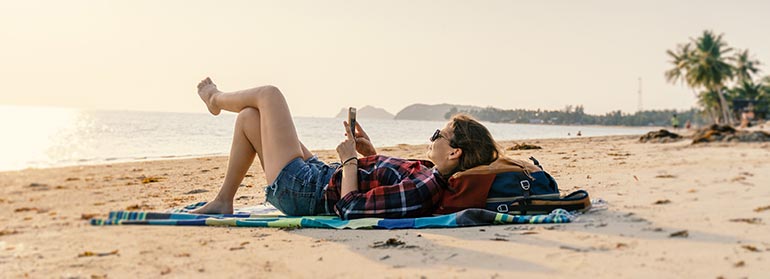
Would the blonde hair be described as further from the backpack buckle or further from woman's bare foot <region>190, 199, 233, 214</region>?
woman's bare foot <region>190, 199, 233, 214</region>

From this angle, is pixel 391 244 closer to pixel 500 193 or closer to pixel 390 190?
pixel 390 190

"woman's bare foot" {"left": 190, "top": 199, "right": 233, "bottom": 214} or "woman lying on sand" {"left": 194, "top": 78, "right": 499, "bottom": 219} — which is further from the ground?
"woman lying on sand" {"left": 194, "top": 78, "right": 499, "bottom": 219}

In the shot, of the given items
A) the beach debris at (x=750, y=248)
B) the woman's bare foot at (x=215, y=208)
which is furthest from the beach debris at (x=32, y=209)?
the beach debris at (x=750, y=248)

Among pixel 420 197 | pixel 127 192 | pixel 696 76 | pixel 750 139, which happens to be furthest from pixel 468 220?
pixel 696 76

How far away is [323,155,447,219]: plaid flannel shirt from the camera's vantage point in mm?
3412

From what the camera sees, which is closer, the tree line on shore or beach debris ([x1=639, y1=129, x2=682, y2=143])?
beach debris ([x1=639, y1=129, x2=682, y2=143])

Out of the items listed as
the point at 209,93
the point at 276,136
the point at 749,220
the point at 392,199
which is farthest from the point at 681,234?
the point at 209,93

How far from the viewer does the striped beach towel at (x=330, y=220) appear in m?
3.32

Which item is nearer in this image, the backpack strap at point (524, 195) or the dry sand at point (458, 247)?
the dry sand at point (458, 247)

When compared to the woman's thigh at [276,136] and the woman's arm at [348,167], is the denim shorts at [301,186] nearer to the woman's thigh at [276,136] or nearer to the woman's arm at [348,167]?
the woman's thigh at [276,136]

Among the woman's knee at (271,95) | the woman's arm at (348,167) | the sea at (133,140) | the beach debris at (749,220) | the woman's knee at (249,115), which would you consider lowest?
the sea at (133,140)

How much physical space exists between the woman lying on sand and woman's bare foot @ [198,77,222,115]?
14 mm

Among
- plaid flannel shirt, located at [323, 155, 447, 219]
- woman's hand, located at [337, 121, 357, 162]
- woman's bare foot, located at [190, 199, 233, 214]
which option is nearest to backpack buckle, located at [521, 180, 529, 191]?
plaid flannel shirt, located at [323, 155, 447, 219]

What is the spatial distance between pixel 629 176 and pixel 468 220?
2927 mm
